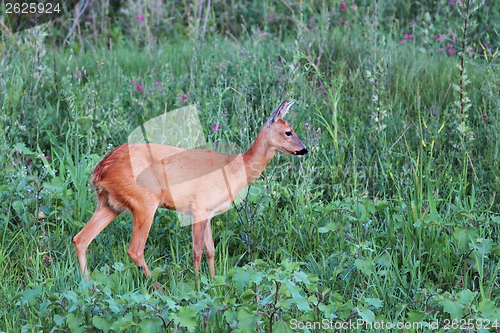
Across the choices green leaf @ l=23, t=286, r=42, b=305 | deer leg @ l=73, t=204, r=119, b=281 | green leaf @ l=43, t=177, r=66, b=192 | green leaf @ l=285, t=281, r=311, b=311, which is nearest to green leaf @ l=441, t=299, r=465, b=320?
green leaf @ l=285, t=281, r=311, b=311

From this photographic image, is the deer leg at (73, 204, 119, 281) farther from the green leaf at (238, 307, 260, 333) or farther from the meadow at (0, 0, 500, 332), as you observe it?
the green leaf at (238, 307, 260, 333)

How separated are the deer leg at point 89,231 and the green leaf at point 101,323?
39.7 inches

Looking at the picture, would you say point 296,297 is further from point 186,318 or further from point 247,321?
point 186,318

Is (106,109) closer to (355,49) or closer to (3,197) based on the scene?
(3,197)

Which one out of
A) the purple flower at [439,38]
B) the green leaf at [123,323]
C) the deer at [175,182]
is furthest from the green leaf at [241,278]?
the purple flower at [439,38]

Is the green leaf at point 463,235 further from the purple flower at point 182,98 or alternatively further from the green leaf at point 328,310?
the purple flower at point 182,98

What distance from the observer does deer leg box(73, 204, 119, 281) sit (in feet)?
14.8

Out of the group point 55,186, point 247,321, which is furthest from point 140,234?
point 247,321

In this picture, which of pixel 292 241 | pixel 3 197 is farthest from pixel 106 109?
pixel 292 241

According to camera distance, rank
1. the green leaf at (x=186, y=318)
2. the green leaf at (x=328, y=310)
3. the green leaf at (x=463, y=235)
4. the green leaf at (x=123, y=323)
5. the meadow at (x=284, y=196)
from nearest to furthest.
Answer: the green leaf at (x=186, y=318), the green leaf at (x=123, y=323), the green leaf at (x=328, y=310), the meadow at (x=284, y=196), the green leaf at (x=463, y=235)

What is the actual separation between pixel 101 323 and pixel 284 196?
81.8 inches

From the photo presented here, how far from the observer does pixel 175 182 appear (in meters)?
4.56

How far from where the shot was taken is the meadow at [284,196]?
11.8 ft

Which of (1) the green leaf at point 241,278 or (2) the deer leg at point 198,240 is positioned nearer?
(1) the green leaf at point 241,278
